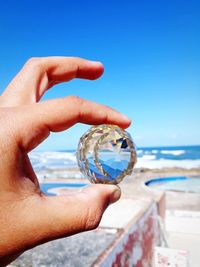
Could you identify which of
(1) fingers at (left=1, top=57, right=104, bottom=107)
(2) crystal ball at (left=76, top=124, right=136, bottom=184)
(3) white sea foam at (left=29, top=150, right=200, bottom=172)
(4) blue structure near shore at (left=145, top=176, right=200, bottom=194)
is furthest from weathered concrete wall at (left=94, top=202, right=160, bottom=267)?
(3) white sea foam at (left=29, top=150, right=200, bottom=172)

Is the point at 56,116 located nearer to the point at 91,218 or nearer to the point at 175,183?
the point at 91,218

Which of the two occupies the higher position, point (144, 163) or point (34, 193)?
point (34, 193)

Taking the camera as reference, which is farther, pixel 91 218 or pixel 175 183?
pixel 175 183

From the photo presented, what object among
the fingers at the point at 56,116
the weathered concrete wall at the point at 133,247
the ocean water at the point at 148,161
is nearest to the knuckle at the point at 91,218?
the fingers at the point at 56,116

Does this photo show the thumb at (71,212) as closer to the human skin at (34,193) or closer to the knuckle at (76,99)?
the human skin at (34,193)

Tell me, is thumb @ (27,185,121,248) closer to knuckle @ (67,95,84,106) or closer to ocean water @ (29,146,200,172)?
knuckle @ (67,95,84,106)

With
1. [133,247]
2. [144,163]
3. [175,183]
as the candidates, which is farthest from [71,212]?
[144,163]

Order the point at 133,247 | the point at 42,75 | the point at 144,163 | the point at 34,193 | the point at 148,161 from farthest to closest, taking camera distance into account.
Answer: the point at 148,161, the point at 144,163, the point at 133,247, the point at 42,75, the point at 34,193
